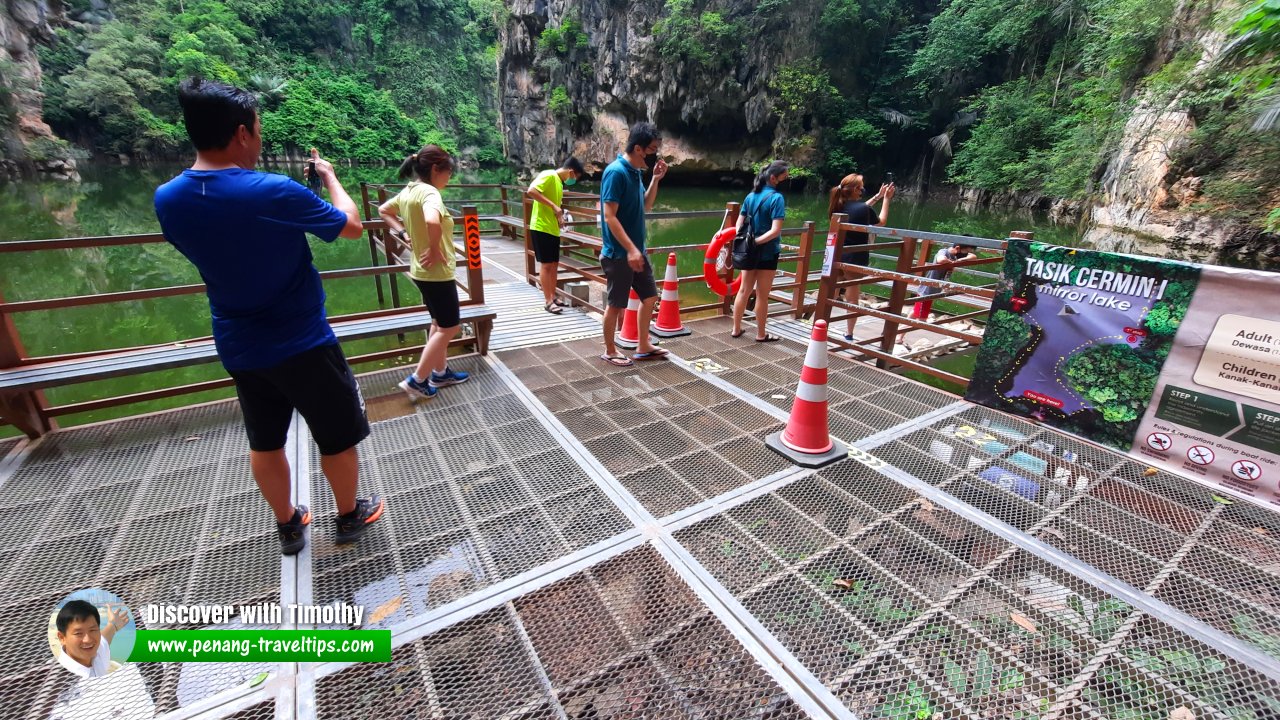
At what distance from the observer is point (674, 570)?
7.28 ft

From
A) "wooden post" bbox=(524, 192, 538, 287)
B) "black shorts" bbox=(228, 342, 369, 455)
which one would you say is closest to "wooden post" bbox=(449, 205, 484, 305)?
"black shorts" bbox=(228, 342, 369, 455)

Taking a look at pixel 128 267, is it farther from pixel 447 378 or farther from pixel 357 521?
pixel 357 521

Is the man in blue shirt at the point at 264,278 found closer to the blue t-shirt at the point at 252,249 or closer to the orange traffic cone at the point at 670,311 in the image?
the blue t-shirt at the point at 252,249

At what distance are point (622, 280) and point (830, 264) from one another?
197 centimetres

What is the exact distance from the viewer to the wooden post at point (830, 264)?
4.58 metres

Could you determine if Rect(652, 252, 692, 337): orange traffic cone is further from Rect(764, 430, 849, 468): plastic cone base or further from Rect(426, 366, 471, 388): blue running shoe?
Rect(764, 430, 849, 468): plastic cone base

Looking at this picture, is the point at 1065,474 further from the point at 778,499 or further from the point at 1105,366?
the point at 778,499

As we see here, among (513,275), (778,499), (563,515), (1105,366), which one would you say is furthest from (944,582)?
(513,275)

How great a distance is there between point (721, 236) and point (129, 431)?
4.95 m

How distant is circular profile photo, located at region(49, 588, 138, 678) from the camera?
5.81 feet

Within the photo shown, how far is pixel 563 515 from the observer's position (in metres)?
2.55

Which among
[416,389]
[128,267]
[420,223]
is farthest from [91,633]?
[128,267]

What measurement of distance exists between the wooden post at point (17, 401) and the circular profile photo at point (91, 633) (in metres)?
1.80

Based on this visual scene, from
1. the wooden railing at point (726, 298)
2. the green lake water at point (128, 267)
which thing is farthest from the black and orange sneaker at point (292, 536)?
the green lake water at point (128, 267)
